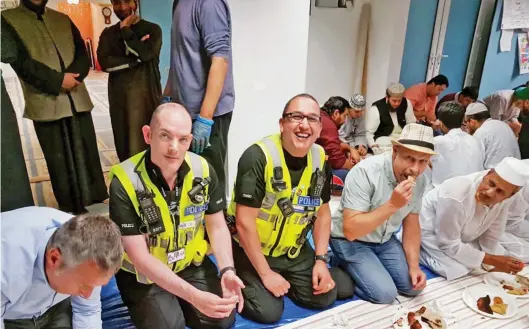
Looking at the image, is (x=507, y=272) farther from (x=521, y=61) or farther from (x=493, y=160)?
(x=521, y=61)

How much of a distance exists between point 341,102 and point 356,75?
4.79 feet

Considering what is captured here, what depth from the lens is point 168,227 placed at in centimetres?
185

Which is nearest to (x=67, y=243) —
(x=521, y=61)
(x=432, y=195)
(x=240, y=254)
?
(x=240, y=254)

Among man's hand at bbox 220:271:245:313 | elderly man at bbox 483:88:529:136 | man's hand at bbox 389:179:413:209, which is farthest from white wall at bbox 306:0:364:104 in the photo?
man's hand at bbox 220:271:245:313

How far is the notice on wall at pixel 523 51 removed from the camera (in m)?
5.51

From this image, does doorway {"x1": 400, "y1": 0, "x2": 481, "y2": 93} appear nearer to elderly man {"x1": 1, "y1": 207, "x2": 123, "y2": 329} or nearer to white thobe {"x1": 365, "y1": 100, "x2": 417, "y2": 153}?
white thobe {"x1": 365, "y1": 100, "x2": 417, "y2": 153}

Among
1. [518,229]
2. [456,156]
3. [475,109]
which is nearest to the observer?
[518,229]

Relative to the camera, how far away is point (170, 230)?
73.5 inches

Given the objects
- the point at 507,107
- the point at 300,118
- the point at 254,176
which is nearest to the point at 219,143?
the point at 254,176

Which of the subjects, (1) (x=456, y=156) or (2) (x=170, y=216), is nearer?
(2) (x=170, y=216)

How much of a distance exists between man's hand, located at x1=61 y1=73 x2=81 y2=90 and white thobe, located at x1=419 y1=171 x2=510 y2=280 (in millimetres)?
2126

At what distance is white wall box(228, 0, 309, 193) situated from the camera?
8.95ft

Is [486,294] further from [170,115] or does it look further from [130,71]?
[130,71]

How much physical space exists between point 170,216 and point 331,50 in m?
3.53
